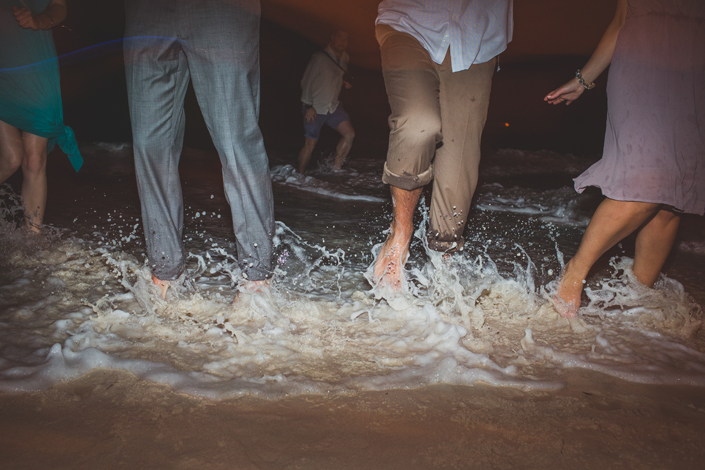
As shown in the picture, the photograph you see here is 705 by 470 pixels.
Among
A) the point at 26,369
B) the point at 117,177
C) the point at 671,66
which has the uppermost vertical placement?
the point at 671,66

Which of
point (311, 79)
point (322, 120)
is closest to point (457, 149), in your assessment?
point (311, 79)

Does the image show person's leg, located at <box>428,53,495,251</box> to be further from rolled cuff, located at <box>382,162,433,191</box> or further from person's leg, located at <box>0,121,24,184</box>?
person's leg, located at <box>0,121,24,184</box>

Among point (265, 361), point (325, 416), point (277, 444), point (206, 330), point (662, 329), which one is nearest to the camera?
point (277, 444)

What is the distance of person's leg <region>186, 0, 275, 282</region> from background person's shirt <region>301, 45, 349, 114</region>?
4.61m

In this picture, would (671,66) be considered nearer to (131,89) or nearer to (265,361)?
(265,361)

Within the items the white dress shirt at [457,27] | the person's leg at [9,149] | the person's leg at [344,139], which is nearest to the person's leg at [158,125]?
the white dress shirt at [457,27]

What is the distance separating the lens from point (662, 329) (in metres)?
2.02

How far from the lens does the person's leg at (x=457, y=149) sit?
2129mm

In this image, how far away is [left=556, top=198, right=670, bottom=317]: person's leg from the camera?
2.01m

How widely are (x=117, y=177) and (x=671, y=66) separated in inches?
209

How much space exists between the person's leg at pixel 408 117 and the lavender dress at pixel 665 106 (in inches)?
32.6

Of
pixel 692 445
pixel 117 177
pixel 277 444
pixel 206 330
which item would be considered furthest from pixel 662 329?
pixel 117 177

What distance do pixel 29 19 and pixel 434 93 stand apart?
2.11 meters

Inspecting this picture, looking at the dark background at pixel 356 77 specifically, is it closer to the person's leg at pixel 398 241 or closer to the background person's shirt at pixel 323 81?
the background person's shirt at pixel 323 81
